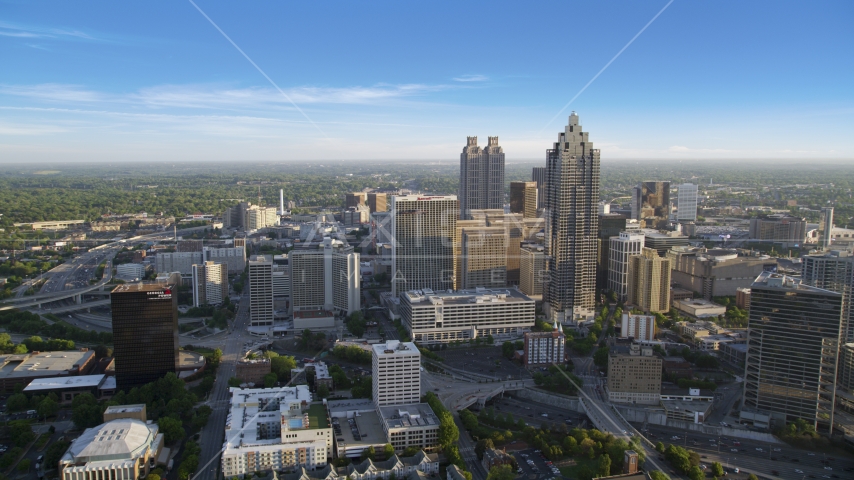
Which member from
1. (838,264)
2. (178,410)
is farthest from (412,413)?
(838,264)

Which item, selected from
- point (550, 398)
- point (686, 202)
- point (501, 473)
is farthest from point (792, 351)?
point (686, 202)

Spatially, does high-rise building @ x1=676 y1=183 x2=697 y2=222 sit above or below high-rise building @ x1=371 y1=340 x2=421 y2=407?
above

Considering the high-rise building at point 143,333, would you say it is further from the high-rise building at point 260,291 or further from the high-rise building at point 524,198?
the high-rise building at point 524,198

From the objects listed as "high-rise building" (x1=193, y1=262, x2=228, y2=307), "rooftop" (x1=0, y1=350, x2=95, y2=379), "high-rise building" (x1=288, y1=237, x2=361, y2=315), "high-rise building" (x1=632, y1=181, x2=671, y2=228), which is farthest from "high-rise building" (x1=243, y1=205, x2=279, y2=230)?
"rooftop" (x1=0, y1=350, x2=95, y2=379)

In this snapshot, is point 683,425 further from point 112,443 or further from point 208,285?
→ point 208,285

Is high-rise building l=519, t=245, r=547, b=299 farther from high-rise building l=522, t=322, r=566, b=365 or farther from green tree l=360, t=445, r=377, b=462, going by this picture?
green tree l=360, t=445, r=377, b=462

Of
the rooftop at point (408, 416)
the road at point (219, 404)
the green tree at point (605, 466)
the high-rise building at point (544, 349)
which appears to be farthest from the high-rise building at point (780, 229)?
the road at point (219, 404)
